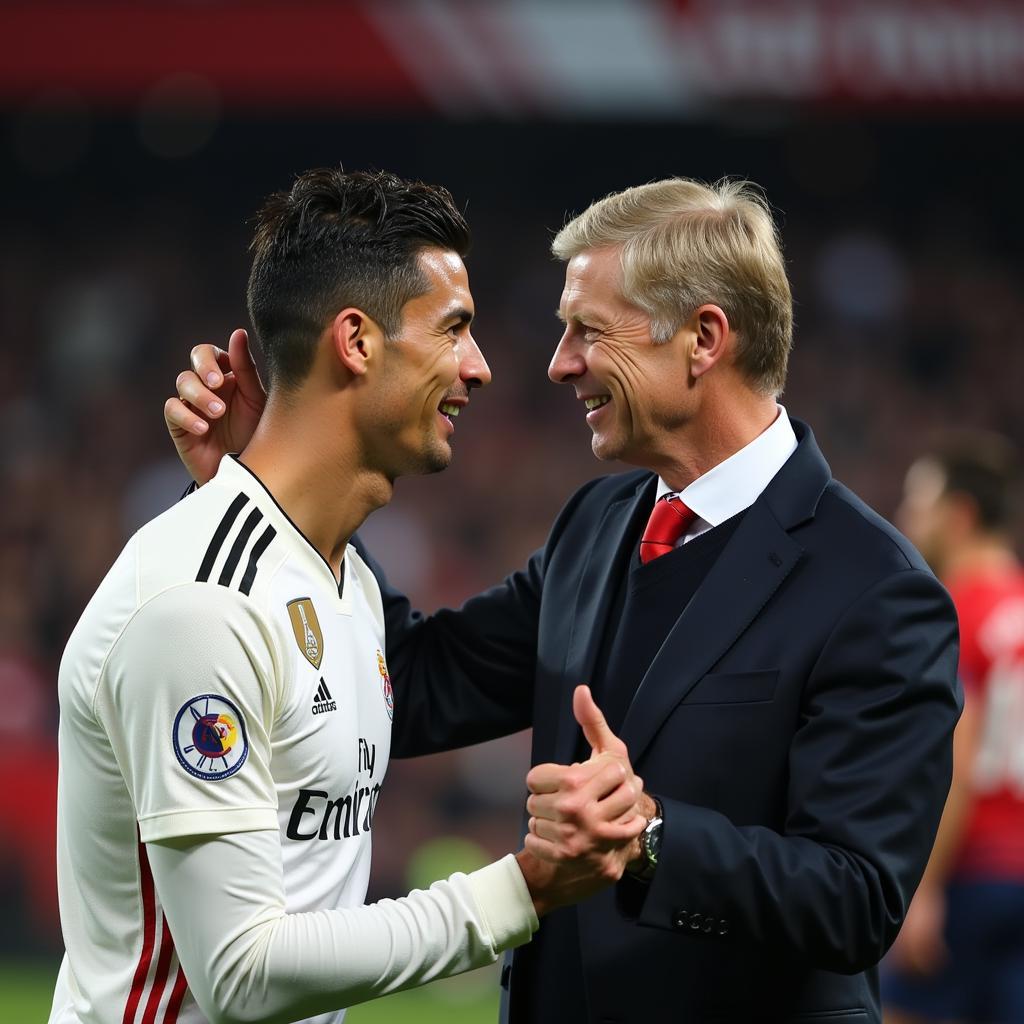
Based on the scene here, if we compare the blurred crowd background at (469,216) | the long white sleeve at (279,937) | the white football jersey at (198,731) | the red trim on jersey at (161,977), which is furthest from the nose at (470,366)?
the blurred crowd background at (469,216)

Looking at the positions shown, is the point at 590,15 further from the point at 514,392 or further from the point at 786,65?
the point at 514,392

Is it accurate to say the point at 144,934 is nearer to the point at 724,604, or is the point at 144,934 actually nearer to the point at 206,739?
the point at 206,739

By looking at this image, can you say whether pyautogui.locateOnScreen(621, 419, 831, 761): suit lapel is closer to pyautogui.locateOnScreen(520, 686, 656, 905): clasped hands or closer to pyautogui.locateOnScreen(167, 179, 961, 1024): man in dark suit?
pyautogui.locateOnScreen(167, 179, 961, 1024): man in dark suit

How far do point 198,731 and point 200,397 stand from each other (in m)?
0.85

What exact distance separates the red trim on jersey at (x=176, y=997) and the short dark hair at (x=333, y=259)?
969mm

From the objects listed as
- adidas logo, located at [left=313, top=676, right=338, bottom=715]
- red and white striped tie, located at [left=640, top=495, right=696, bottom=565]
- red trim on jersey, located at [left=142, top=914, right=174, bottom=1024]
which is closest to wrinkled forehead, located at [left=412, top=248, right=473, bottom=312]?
red and white striped tie, located at [left=640, top=495, right=696, bottom=565]

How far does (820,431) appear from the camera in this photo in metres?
11.9

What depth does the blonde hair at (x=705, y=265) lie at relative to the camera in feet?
9.39

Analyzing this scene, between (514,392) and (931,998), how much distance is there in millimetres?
7724

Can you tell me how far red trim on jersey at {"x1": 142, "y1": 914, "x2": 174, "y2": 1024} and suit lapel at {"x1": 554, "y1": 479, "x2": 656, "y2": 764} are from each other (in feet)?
2.55

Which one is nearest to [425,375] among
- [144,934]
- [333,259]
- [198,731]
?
[333,259]

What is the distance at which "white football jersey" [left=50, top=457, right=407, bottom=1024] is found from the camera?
2117 millimetres

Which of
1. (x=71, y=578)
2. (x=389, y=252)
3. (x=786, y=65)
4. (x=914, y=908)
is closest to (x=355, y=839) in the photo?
(x=389, y=252)

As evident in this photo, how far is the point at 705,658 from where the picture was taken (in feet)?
8.37
